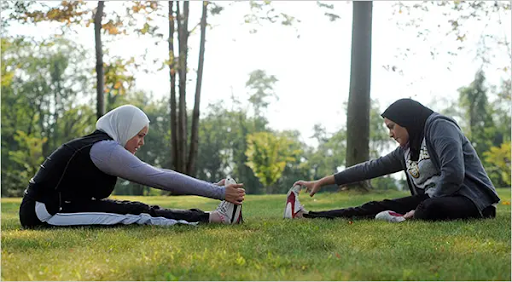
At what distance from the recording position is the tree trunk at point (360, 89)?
13.6 m

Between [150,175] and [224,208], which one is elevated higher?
[150,175]

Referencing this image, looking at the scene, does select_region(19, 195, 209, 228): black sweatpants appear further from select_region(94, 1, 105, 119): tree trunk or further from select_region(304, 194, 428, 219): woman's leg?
select_region(94, 1, 105, 119): tree trunk

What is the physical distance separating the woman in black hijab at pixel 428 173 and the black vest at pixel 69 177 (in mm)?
2296

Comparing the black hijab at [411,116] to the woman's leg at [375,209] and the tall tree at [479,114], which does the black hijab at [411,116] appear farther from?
the tall tree at [479,114]

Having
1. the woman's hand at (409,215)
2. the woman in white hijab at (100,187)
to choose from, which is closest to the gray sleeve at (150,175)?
the woman in white hijab at (100,187)

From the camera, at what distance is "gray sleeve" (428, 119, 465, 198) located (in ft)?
19.6

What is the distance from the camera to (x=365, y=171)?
23.9 feet

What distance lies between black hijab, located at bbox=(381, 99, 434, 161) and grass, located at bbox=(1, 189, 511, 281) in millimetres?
1221

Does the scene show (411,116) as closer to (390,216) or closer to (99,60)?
(390,216)

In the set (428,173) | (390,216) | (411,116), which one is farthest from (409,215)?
(411,116)

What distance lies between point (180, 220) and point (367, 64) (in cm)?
912

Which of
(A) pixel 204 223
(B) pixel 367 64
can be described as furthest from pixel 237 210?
(B) pixel 367 64

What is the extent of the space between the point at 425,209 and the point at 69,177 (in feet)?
12.0

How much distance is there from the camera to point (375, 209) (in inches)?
266
